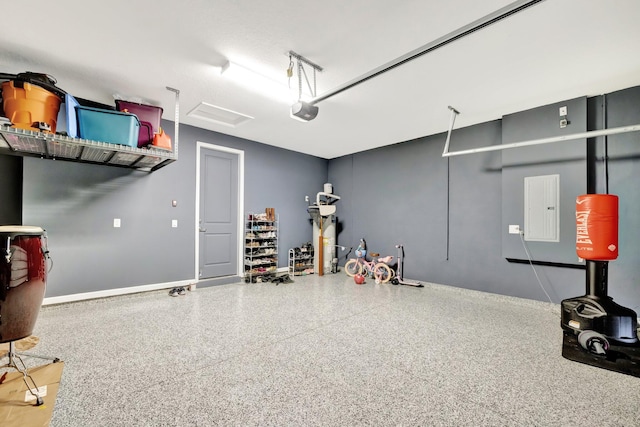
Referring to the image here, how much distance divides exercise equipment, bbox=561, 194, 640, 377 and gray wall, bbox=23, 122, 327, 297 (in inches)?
198

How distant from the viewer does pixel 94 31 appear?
8.10 feet

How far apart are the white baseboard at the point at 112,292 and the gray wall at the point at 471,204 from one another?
376cm

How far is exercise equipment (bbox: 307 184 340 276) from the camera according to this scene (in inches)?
244

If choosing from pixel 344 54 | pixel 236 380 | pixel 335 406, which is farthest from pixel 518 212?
pixel 236 380

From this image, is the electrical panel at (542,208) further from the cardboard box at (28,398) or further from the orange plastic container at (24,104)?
the orange plastic container at (24,104)

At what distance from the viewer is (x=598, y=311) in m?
2.64

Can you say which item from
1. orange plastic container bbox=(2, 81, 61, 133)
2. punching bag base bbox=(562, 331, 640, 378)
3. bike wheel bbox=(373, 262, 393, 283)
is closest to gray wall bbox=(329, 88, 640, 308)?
bike wheel bbox=(373, 262, 393, 283)

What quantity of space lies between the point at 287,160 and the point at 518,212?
14.8ft

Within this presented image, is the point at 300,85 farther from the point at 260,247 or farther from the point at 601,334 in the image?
the point at 601,334

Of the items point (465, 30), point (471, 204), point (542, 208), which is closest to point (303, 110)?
point (465, 30)

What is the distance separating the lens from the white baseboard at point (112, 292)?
363 centimetres

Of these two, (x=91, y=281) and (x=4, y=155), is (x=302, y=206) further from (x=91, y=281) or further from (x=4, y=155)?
(x=4, y=155)

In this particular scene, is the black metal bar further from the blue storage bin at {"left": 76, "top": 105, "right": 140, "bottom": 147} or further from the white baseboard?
the white baseboard

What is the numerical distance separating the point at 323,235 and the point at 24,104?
4984mm
